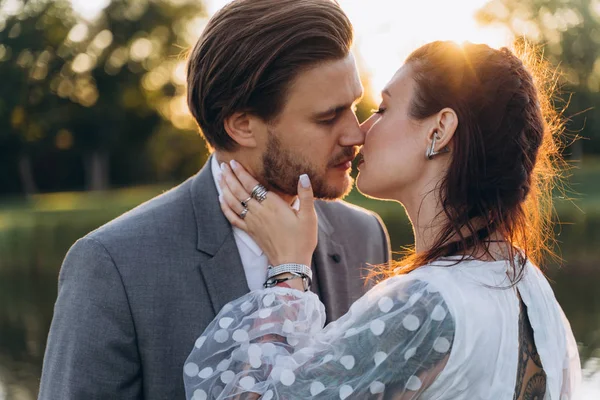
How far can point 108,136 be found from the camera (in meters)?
30.3

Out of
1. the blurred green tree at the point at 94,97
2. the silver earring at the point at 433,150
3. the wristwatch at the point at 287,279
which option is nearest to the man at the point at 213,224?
the wristwatch at the point at 287,279

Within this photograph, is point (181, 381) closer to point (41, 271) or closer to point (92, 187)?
point (41, 271)

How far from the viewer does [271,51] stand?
253 cm

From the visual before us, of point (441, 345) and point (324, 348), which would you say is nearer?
point (441, 345)

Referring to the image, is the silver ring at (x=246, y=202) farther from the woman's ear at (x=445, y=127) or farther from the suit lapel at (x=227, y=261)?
the woman's ear at (x=445, y=127)

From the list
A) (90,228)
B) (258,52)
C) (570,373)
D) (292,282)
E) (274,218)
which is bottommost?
(90,228)

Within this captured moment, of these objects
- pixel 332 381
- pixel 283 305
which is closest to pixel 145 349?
pixel 283 305

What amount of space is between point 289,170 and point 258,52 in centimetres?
41

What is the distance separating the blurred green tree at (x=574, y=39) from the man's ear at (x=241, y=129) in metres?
16.1

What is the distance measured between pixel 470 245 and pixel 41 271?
14.3m

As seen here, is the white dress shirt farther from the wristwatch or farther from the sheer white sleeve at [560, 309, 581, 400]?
the sheer white sleeve at [560, 309, 581, 400]

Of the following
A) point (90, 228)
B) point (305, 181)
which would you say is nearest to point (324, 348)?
point (305, 181)

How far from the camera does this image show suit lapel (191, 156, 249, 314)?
245cm

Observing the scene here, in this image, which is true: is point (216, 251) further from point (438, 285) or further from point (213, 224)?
point (438, 285)
